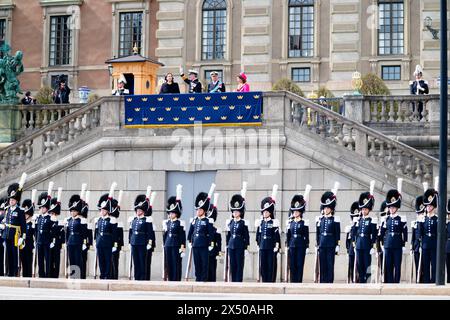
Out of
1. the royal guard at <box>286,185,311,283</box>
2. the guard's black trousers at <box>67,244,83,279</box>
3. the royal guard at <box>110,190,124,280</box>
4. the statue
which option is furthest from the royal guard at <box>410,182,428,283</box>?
the statue

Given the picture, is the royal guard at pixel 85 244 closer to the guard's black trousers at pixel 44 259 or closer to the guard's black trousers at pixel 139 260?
the guard's black trousers at pixel 44 259

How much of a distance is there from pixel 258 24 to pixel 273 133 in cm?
1594

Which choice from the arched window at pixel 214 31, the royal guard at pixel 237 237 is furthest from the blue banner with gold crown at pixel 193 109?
the arched window at pixel 214 31

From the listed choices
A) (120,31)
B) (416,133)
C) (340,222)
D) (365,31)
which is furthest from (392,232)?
(120,31)

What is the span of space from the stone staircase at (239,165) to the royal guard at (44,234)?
300 centimetres

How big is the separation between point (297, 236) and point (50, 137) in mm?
7970

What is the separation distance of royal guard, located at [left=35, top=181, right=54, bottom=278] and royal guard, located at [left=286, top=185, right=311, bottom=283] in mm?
5238

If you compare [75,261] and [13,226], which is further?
[13,226]

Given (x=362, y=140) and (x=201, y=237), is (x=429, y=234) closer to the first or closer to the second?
(x=362, y=140)

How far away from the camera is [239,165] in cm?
3184

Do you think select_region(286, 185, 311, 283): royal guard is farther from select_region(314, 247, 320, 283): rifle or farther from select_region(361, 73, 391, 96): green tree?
select_region(361, 73, 391, 96): green tree

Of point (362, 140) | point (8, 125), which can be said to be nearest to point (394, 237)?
point (362, 140)

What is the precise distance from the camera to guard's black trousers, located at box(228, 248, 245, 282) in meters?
28.7

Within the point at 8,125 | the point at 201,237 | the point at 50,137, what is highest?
the point at 8,125
